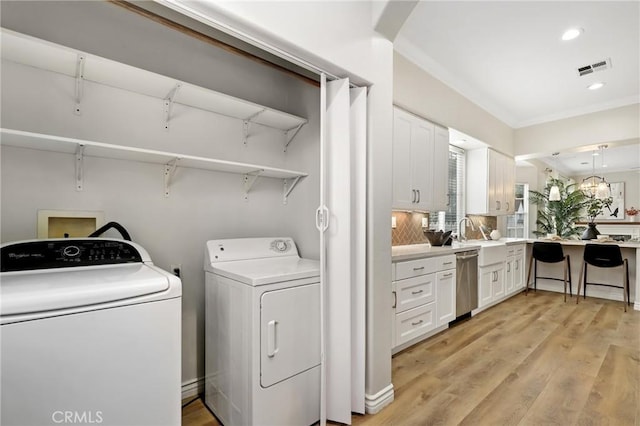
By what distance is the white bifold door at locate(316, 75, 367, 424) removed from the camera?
1830 mm

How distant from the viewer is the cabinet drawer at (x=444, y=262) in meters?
3.09

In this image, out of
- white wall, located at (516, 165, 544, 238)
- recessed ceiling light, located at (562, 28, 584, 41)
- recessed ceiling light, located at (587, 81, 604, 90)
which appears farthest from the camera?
white wall, located at (516, 165, 544, 238)

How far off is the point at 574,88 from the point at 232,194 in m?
4.46

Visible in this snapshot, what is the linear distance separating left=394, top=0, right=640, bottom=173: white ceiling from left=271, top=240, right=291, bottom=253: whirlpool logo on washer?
2.11 meters

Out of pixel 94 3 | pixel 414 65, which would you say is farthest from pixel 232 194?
pixel 414 65

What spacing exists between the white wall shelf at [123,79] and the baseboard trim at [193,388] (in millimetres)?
1629

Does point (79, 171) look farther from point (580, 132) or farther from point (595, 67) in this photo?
point (580, 132)

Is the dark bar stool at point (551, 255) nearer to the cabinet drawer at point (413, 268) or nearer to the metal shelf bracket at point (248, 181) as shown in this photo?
the cabinet drawer at point (413, 268)

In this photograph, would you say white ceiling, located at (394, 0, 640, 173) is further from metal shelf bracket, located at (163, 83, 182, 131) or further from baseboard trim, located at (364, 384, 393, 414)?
baseboard trim, located at (364, 384, 393, 414)

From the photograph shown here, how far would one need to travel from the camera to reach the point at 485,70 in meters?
3.61

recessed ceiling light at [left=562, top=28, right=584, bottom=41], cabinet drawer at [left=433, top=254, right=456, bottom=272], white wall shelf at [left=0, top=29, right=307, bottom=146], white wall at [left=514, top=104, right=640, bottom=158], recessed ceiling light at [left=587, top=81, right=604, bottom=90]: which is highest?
recessed ceiling light at [left=562, top=28, right=584, bottom=41]

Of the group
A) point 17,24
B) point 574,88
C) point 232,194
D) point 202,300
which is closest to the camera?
point 17,24

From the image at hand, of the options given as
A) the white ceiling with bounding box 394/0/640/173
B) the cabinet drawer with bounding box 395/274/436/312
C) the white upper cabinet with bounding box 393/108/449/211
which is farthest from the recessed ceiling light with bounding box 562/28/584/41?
the cabinet drawer with bounding box 395/274/436/312

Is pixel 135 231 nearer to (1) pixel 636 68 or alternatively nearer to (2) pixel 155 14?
(2) pixel 155 14
